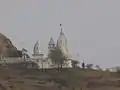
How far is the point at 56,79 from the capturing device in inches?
126

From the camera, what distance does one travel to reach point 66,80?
3.16 m

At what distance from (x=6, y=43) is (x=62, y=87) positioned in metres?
1.10

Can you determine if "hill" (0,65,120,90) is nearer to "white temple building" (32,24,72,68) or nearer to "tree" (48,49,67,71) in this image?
"tree" (48,49,67,71)

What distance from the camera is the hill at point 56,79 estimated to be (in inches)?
121

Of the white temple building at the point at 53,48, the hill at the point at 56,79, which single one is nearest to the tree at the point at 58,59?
the white temple building at the point at 53,48

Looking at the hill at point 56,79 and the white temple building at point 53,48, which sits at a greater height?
the white temple building at point 53,48

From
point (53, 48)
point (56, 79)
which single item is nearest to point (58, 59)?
point (56, 79)

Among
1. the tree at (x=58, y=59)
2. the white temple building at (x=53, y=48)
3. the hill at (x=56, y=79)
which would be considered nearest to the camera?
the hill at (x=56, y=79)

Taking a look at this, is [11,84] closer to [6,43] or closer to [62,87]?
[62,87]

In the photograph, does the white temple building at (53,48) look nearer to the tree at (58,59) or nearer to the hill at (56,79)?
the tree at (58,59)

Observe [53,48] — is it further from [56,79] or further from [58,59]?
[56,79]

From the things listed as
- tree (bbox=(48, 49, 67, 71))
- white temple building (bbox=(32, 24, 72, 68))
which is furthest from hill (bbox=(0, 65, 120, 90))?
white temple building (bbox=(32, 24, 72, 68))

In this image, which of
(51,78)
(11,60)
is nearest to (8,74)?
(51,78)

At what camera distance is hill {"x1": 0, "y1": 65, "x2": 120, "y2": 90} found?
3.06 meters
